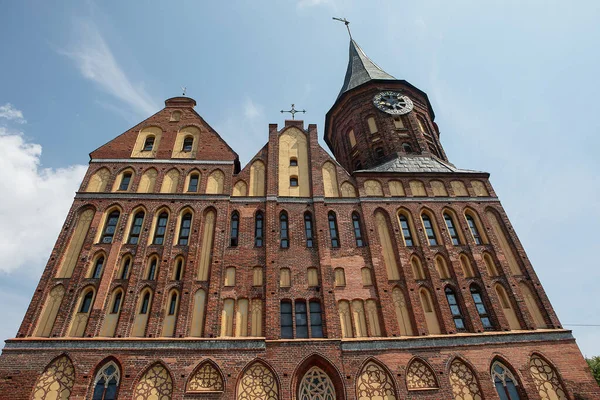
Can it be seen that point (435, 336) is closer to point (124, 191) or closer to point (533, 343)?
point (533, 343)

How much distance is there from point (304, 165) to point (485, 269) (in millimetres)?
9877

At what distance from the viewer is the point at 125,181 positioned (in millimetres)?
18469

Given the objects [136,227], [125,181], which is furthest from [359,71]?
[136,227]

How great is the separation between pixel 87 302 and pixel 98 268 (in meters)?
1.49

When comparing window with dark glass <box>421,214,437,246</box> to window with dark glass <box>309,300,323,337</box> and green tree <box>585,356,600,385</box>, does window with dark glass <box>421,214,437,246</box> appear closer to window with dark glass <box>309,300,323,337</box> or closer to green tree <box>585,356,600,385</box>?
window with dark glass <box>309,300,323,337</box>

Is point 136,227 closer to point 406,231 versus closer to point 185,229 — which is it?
point 185,229

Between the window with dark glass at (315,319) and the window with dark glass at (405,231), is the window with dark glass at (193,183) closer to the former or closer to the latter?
the window with dark glass at (315,319)

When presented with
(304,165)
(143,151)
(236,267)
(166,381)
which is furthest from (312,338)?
(143,151)

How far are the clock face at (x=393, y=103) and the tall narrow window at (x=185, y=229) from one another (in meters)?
14.6

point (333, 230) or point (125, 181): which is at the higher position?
point (125, 181)

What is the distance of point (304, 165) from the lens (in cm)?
1977

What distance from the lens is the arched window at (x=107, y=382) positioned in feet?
40.7

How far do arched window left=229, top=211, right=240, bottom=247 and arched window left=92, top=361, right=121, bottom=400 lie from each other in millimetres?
6352

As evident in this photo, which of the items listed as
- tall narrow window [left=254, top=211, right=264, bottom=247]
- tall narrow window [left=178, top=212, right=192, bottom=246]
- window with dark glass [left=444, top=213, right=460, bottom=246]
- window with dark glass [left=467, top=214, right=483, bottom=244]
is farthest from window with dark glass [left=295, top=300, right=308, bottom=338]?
window with dark glass [left=467, top=214, right=483, bottom=244]
